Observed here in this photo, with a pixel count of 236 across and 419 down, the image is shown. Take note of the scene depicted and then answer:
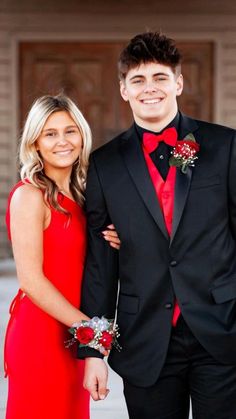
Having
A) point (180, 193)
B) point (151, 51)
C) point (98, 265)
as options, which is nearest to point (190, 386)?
point (98, 265)

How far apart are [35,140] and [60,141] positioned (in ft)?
0.31

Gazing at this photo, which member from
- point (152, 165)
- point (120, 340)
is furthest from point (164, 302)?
point (152, 165)

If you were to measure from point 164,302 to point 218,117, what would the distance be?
694 centimetres

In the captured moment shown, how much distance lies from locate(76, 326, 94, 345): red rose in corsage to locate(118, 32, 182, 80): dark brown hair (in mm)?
870

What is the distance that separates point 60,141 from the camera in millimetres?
2801

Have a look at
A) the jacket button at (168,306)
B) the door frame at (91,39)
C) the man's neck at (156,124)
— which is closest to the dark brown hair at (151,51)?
the man's neck at (156,124)

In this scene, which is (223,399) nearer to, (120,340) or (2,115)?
(120,340)

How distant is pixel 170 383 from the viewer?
254cm

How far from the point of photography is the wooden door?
9.21 meters

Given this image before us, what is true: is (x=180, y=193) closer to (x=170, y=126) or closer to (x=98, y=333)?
(x=170, y=126)

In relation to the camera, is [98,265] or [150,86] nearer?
[150,86]

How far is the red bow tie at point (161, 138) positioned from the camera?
2.54 m

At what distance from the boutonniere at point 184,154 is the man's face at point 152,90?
12 cm

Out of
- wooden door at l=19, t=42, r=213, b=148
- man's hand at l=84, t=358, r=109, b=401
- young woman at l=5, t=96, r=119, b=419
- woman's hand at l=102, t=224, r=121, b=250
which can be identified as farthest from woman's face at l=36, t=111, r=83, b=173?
wooden door at l=19, t=42, r=213, b=148
